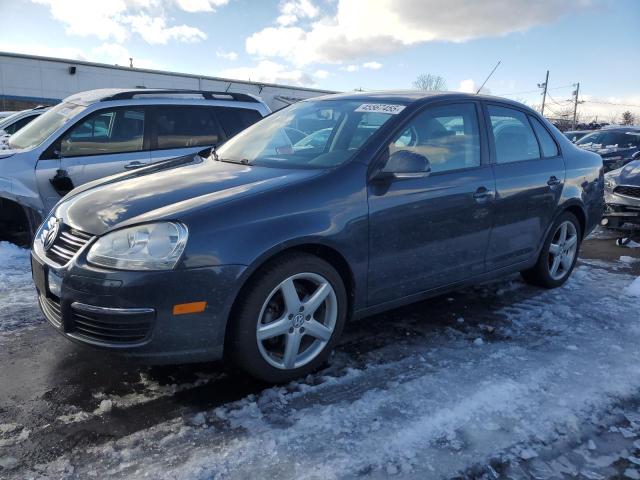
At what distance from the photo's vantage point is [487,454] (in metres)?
2.40

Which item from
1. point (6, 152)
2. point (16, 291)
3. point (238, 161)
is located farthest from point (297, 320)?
point (6, 152)

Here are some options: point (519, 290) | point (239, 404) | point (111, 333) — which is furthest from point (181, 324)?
point (519, 290)

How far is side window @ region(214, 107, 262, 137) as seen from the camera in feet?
20.9

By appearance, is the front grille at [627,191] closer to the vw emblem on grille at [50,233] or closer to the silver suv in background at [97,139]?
the silver suv in background at [97,139]

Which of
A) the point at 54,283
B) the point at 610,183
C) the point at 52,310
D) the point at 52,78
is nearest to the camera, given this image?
the point at 54,283

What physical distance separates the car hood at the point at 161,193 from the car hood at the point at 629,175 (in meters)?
5.93

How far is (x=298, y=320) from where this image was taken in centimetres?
297

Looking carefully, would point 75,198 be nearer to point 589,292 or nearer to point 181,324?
point 181,324

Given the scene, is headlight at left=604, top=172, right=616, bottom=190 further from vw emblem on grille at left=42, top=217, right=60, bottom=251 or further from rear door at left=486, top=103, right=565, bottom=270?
vw emblem on grille at left=42, top=217, right=60, bottom=251

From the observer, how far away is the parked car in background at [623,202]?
7.04 metres

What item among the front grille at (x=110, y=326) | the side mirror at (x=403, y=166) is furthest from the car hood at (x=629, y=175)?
the front grille at (x=110, y=326)

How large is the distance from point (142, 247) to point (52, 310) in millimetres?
776

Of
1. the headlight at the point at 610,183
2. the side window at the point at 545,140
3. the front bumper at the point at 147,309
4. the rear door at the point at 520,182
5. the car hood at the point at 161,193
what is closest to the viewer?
the front bumper at the point at 147,309

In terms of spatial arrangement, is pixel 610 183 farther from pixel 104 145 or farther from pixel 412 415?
pixel 104 145
